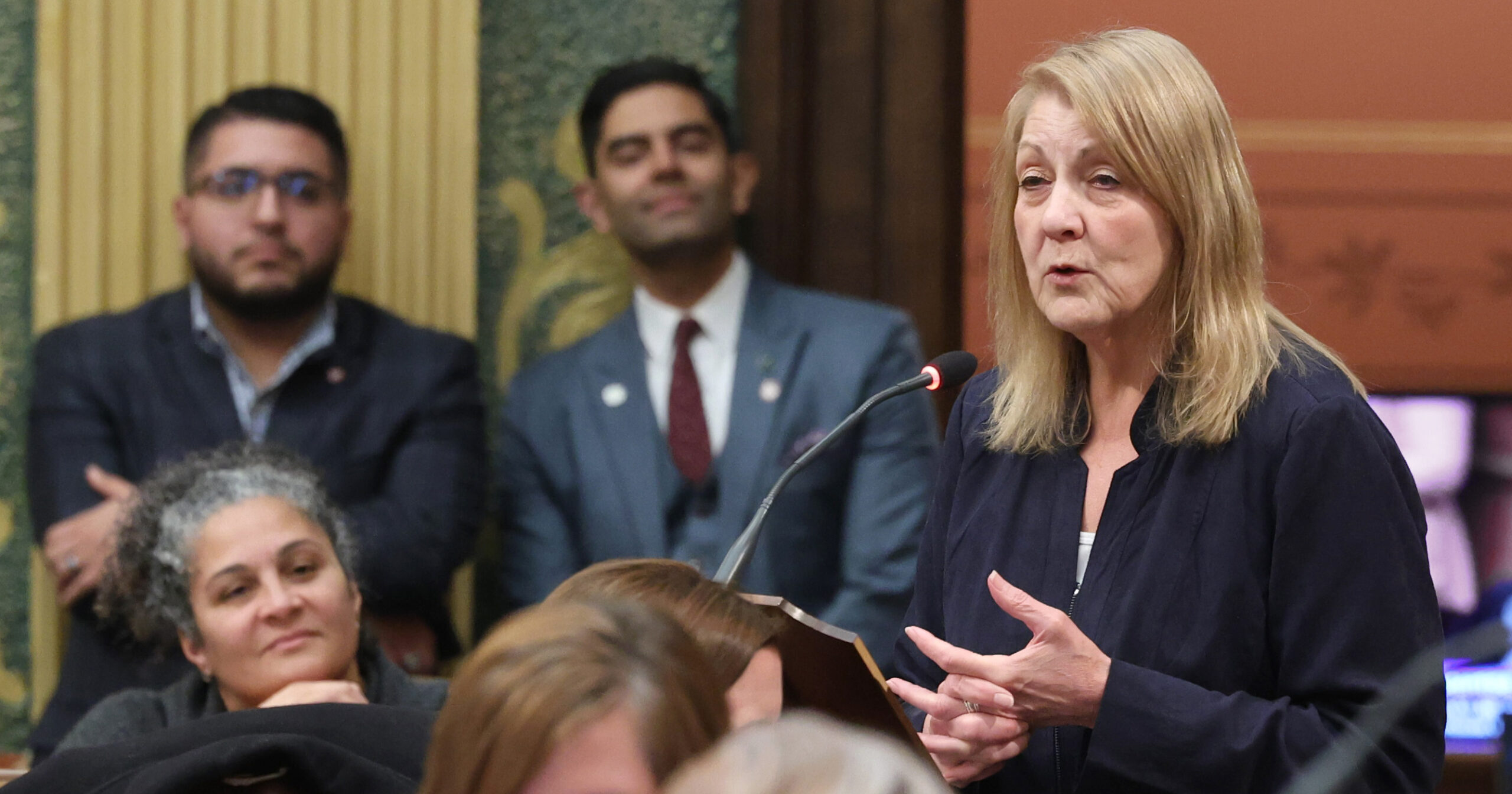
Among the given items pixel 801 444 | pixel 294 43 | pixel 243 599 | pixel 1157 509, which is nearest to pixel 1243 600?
pixel 1157 509

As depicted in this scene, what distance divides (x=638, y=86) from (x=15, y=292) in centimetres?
136

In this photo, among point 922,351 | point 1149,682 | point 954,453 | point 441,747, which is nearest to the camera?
point 441,747

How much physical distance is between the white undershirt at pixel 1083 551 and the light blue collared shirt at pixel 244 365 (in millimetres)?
1825

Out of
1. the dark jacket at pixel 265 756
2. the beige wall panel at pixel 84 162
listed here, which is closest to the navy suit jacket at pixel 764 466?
the beige wall panel at pixel 84 162

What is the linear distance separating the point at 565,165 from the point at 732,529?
98 centimetres

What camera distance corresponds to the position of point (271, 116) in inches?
119

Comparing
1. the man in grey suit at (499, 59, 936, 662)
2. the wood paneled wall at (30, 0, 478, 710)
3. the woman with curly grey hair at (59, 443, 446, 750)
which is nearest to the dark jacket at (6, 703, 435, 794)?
the woman with curly grey hair at (59, 443, 446, 750)

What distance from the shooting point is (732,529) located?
294cm

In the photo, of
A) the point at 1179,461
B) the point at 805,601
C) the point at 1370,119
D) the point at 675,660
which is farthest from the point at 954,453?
the point at 1370,119

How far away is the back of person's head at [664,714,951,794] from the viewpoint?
Result: 2.20 feet

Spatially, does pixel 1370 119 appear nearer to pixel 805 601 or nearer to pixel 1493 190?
pixel 1493 190

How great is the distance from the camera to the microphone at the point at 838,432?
147 cm

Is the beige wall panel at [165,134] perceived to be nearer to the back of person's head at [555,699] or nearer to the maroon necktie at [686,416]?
the maroon necktie at [686,416]

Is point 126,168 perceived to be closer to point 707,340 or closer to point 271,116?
point 271,116
